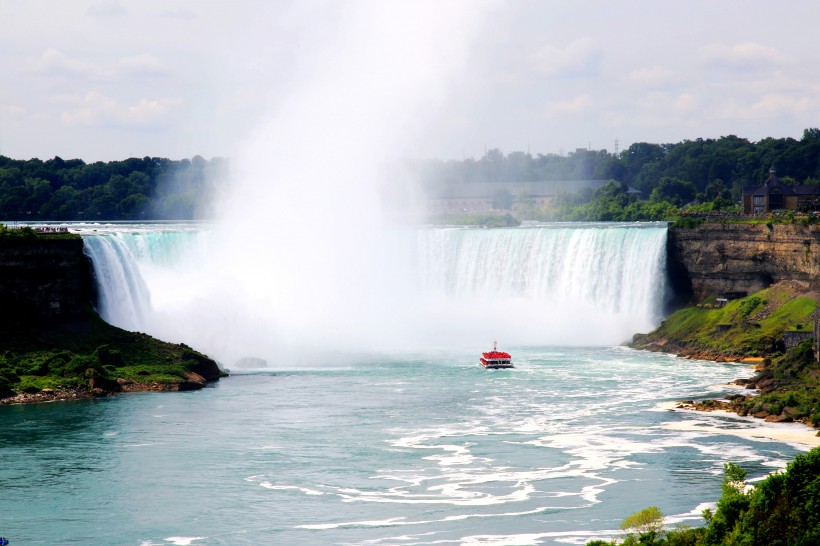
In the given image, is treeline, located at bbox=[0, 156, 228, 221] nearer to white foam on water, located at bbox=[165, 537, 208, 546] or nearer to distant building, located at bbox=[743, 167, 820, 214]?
distant building, located at bbox=[743, 167, 820, 214]

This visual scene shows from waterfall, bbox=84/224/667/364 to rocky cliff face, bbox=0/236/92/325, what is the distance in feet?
15.6

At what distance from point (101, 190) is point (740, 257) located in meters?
72.6

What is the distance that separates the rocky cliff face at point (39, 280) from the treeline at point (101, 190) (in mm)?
52662

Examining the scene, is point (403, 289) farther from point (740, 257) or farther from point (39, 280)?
point (39, 280)

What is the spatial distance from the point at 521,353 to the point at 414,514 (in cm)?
3507

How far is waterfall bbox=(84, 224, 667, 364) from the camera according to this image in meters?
67.9

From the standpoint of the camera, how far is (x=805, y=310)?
206ft

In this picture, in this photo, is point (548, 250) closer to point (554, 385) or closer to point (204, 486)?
point (554, 385)

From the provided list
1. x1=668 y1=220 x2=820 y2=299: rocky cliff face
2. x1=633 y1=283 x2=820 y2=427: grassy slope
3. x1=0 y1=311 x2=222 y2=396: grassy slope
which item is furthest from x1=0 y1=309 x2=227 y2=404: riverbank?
x1=668 y1=220 x2=820 y2=299: rocky cliff face

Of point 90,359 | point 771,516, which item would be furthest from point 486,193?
point 771,516

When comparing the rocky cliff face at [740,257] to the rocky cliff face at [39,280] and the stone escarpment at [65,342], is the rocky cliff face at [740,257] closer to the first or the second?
the stone escarpment at [65,342]

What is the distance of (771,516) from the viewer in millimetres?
26734

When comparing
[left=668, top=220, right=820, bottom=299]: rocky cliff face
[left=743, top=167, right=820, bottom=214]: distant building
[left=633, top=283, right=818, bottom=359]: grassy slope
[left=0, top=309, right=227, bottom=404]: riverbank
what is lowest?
[left=0, top=309, right=227, bottom=404]: riverbank

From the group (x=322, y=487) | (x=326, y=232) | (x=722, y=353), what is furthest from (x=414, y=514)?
(x=326, y=232)
